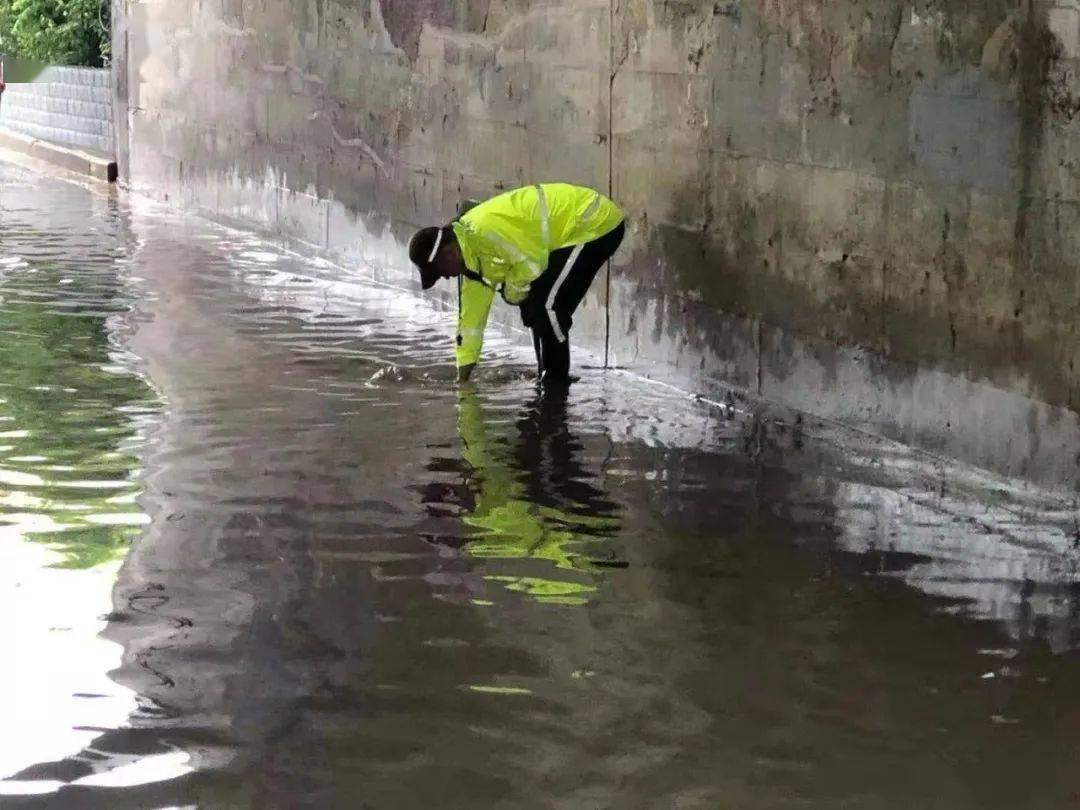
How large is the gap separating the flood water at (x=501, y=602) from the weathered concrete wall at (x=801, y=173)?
12.8 inches

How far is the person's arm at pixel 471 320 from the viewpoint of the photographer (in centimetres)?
907

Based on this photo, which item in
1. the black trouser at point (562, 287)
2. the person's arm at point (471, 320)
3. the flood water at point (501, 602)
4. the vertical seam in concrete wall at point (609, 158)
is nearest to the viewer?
the flood water at point (501, 602)

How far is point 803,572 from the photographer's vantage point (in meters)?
6.14

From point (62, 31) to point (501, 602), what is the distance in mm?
21479

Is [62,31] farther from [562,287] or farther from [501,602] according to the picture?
[501,602]

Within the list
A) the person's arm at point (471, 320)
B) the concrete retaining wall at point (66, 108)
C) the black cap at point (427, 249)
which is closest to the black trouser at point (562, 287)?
the person's arm at point (471, 320)

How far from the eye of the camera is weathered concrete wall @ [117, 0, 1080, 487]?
22.8ft

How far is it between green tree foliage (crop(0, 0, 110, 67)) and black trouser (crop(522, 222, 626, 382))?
16705 millimetres

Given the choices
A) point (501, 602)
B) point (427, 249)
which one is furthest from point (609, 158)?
point (501, 602)

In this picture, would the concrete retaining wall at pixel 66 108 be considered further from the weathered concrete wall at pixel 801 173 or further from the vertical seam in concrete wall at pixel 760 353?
the vertical seam in concrete wall at pixel 760 353

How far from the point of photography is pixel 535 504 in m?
7.06

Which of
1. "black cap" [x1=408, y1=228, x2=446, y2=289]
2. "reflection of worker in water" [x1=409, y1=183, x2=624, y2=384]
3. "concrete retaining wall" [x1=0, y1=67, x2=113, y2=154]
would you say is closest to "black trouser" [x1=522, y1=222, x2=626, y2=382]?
"reflection of worker in water" [x1=409, y1=183, x2=624, y2=384]

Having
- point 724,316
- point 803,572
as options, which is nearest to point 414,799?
point 803,572

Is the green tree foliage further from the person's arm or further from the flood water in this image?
the person's arm
